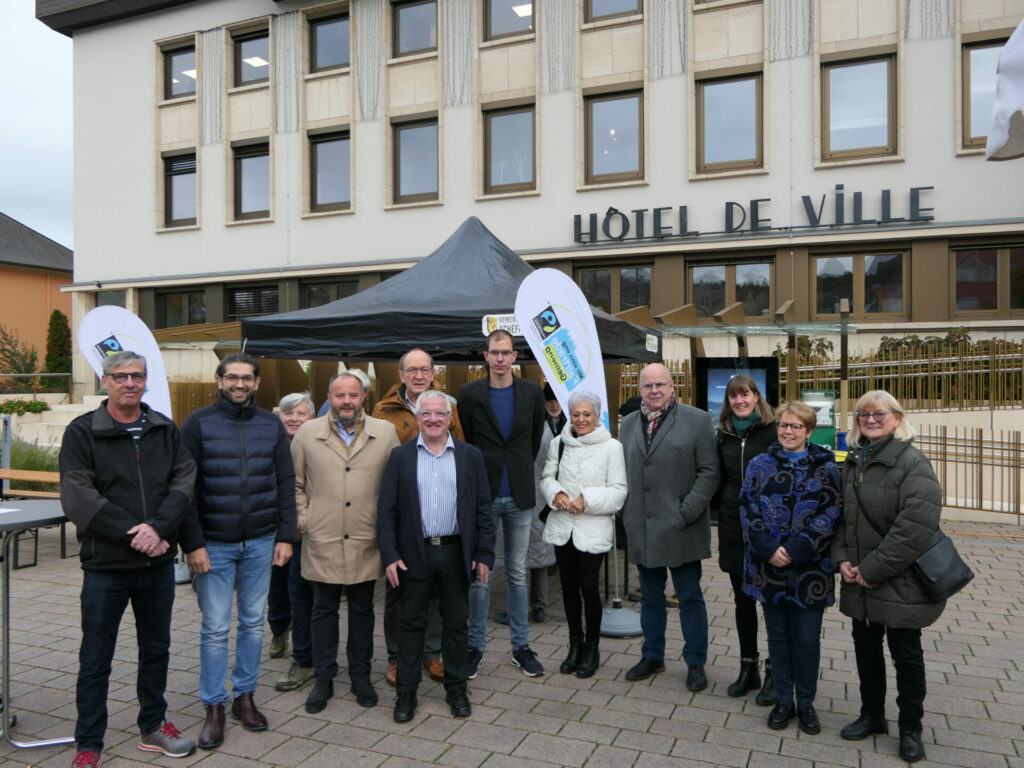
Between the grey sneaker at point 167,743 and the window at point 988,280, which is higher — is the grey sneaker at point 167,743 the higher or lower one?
the lower one

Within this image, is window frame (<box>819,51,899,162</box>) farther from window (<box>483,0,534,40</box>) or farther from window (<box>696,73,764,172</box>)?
window (<box>483,0,534,40</box>)

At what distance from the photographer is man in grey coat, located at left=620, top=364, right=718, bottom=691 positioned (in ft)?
14.7

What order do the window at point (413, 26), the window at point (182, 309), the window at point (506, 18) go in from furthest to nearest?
the window at point (182, 309)
the window at point (413, 26)
the window at point (506, 18)

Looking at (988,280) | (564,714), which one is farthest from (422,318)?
(988,280)

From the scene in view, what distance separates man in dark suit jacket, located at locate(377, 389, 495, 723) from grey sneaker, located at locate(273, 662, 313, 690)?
2.45ft

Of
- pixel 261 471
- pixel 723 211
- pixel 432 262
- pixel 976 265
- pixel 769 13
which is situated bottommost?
pixel 261 471

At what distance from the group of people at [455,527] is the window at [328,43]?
1640 cm

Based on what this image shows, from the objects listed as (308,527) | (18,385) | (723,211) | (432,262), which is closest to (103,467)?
(308,527)

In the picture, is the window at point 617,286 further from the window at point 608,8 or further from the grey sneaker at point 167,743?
the grey sneaker at point 167,743

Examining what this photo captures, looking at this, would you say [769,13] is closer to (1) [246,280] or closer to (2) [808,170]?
(2) [808,170]

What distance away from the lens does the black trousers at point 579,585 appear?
15.3 ft

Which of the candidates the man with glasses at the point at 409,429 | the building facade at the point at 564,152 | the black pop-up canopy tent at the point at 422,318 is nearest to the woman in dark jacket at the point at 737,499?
the man with glasses at the point at 409,429

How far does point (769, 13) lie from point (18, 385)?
72.6 ft

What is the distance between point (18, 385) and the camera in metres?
22.8
